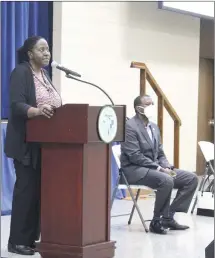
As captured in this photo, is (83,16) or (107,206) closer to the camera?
(107,206)

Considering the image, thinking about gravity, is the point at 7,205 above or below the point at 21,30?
below

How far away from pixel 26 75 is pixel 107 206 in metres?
0.88

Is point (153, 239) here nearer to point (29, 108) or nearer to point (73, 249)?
point (73, 249)

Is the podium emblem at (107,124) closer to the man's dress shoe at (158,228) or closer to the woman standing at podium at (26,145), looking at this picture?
the woman standing at podium at (26,145)

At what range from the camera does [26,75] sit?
3373 mm

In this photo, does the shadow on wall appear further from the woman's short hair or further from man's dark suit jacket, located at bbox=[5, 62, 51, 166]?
man's dark suit jacket, located at bbox=[5, 62, 51, 166]

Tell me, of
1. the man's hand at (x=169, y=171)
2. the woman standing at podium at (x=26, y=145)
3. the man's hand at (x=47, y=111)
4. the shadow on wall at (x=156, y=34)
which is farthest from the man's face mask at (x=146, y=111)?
the shadow on wall at (x=156, y=34)

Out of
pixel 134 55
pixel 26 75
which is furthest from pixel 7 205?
pixel 134 55

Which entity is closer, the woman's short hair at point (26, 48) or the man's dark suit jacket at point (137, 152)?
the woman's short hair at point (26, 48)

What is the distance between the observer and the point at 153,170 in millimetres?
4430

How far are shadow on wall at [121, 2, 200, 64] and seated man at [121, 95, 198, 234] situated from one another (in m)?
2.36

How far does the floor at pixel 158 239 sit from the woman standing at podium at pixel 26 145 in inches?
5.5

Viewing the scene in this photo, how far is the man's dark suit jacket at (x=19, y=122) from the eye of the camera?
3318 millimetres

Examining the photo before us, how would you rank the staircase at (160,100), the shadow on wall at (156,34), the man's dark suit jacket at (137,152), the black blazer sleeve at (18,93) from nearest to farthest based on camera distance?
the black blazer sleeve at (18,93)
the man's dark suit jacket at (137,152)
the staircase at (160,100)
the shadow on wall at (156,34)
